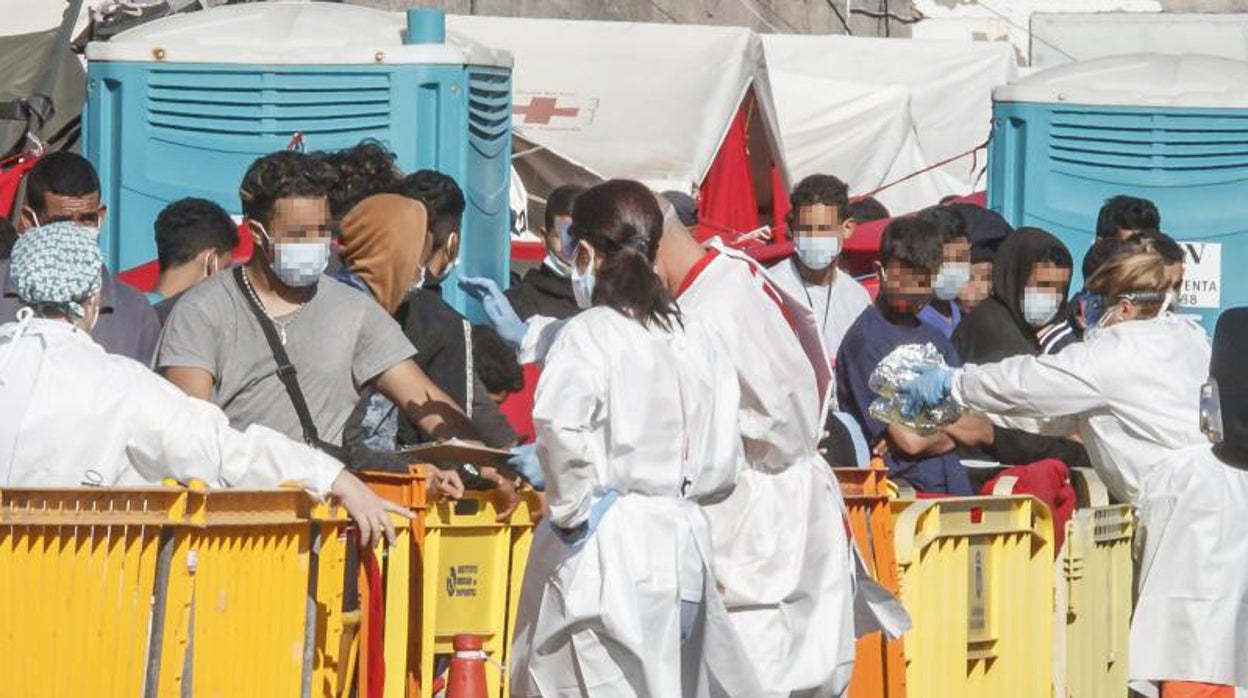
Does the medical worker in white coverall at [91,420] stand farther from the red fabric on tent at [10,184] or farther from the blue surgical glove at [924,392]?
the red fabric on tent at [10,184]

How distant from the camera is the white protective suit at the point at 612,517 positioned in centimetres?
693

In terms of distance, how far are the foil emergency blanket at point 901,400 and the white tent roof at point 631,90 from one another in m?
6.05

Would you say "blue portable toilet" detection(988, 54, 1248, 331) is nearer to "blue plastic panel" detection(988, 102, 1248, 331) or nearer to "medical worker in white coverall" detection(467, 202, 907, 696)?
"blue plastic panel" detection(988, 102, 1248, 331)

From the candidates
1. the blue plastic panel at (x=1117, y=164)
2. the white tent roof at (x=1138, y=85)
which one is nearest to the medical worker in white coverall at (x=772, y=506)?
the blue plastic panel at (x=1117, y=164)

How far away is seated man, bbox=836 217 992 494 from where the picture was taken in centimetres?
1009

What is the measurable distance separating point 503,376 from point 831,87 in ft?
35.6

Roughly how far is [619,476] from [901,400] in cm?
211

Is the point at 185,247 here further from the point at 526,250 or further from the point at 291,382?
the point at 526,250

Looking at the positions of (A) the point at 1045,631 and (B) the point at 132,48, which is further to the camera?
(B) the point at 132,48

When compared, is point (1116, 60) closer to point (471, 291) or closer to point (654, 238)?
point (471, 291)

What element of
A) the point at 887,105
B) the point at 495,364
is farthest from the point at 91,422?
the point at 887,105

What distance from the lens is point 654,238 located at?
285 inches

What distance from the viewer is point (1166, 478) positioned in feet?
31.0

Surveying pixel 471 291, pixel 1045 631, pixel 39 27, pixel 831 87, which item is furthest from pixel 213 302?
pixel 831 87
